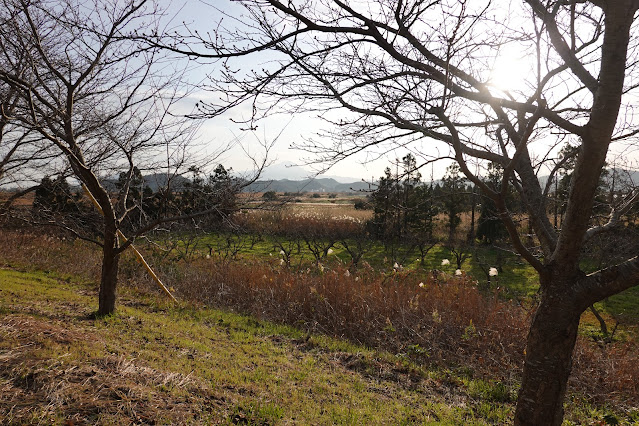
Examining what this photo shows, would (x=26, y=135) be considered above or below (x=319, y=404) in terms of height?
above

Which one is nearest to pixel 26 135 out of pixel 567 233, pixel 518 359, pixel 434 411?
pixel 434 411

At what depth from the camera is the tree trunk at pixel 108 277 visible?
5656 mm

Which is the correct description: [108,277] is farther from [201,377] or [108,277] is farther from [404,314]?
[404,314]

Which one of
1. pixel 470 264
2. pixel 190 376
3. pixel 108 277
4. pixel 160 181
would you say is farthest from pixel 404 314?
pixel 470 264

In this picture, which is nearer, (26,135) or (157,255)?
(26,135)

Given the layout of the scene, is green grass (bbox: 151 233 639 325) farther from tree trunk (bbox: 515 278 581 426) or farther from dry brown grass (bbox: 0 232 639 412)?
tree trunk (bbox: 515 278 581 426)

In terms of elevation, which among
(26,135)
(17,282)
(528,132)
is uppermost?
(26,135)

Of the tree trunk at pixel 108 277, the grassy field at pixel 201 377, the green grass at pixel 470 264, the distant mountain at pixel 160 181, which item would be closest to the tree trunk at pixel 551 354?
the grassy field at pixel 201 377

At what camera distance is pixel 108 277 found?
5.77 meters

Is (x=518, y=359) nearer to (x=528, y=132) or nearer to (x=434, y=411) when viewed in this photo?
(x=434, y=411)

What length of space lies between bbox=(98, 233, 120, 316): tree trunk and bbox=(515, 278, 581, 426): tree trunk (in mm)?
5284

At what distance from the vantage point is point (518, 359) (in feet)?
19.8

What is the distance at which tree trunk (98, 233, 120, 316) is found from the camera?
5656 mm

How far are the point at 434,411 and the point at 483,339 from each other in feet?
8.08
